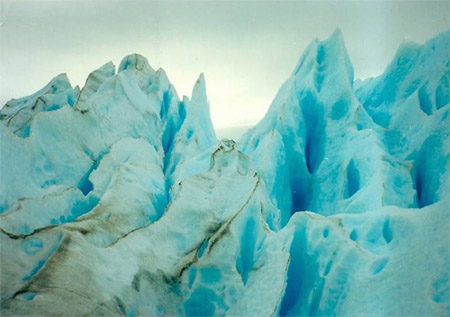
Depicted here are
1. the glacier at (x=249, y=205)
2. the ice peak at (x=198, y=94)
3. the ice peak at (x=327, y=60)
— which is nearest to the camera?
the glacier at (x=249, y=205)

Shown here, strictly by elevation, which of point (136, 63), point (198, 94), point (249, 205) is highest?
point (136, 63)

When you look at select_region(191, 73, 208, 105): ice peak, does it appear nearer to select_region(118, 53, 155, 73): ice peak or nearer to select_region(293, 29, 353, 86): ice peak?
select_region(118, 53, 155, 73): ice peak

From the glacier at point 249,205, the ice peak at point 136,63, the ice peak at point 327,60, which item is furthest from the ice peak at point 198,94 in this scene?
the ice peak at point 327,60

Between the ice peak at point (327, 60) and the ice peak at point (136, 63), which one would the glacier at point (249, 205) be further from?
the ice peak at point (136, 63)

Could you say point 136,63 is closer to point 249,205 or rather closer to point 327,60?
point 327,60

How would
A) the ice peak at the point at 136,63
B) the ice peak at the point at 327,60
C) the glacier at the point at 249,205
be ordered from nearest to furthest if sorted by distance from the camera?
1. the glacier at the point at 249,205
2. the ice peak at the point at 327,60
3. the ice peak at the point at 136,63

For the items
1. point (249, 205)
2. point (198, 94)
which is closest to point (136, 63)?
point (198, 94)

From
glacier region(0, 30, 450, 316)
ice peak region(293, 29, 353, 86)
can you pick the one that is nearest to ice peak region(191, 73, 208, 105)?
glacier region(0, 30, 450, 316)

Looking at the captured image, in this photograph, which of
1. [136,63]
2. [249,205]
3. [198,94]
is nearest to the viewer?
[249,205]

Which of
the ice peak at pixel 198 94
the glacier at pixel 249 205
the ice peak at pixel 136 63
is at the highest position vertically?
the ice peak at pixel 136 63
